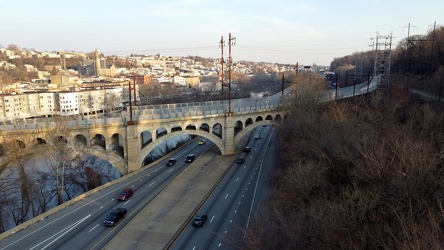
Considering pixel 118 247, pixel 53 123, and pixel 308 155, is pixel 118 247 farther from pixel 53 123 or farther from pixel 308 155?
pixel 53 123

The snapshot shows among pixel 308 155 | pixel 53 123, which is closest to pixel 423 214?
pixel 308 155

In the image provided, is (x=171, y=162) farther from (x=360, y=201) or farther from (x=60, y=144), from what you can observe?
(x=360, y=201)

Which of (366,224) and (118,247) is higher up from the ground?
(366,224)

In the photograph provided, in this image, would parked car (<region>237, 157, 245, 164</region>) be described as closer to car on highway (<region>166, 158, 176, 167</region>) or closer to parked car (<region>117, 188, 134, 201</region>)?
car on highway (<region>166, 158, 176, 167</region>)

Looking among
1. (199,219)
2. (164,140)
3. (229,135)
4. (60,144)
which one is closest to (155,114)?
(164,140)

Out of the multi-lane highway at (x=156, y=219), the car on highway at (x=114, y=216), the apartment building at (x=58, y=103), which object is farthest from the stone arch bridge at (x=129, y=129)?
the apartment building at (x=58, y=103)
